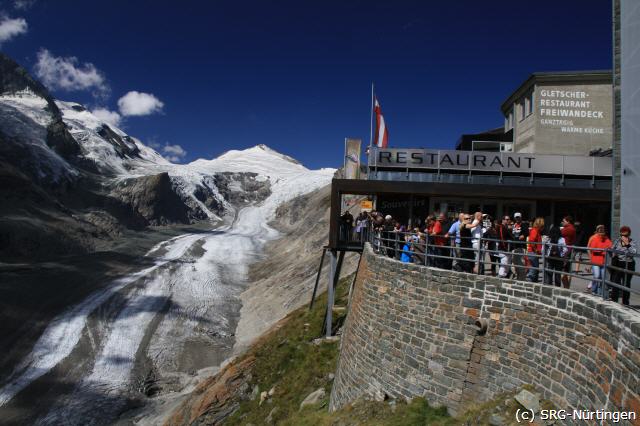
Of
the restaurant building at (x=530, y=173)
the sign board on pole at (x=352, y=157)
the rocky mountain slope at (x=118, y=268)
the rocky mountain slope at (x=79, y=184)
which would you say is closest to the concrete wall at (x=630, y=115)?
the restaurant building at (x=530, y=173)

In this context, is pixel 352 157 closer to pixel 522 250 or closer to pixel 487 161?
pixel 487 161

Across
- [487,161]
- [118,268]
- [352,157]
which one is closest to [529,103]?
[487,161]

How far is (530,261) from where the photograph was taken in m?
8.86

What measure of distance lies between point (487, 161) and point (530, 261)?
9.14 meters

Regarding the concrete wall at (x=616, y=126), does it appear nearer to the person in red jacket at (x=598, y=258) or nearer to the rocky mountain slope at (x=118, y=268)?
the person in red jacket at (x=598, y=258)

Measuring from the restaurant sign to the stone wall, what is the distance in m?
6.66

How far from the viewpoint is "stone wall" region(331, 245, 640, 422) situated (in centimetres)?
582

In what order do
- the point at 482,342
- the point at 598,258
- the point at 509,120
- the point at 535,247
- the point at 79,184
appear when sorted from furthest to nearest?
the point at 79,184 → the point at 509,120 → the point at 535,247 → the point at 482,342 → the point at 598,258

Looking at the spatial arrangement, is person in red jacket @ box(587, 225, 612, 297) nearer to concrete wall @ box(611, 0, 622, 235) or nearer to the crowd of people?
the crowd of people

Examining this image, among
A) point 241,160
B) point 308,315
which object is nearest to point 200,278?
point 308,315

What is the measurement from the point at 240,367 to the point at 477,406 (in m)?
14.5

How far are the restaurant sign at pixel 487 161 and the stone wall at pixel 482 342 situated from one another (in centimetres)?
666

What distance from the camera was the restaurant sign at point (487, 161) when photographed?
1686 centimetres

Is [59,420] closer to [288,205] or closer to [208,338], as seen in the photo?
[208,338]
